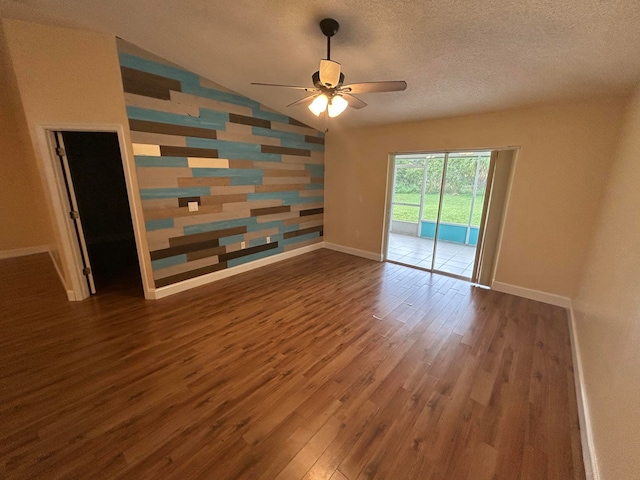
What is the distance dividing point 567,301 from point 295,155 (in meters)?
4.77

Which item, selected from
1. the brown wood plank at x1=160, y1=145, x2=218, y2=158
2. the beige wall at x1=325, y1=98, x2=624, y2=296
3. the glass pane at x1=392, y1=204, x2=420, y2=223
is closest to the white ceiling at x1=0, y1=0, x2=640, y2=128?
the beige wall at x1=325, y1=98, x2=624, y2=296

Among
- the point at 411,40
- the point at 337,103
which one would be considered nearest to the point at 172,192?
the point at 337,103

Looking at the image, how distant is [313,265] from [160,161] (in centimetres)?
291

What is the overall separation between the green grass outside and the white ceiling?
3.47 m

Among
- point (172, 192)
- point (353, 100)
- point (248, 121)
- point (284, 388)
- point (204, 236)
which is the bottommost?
point (284, 388)

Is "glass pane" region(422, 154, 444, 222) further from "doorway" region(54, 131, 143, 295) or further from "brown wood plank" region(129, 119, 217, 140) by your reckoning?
"doorway" region(54, 131, 143, 295)

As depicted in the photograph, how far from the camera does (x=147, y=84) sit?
3.02m

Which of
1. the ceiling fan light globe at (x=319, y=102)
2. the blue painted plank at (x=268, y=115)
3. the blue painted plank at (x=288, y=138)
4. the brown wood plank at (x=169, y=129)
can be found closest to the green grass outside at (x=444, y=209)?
the blue painted plank at (x=288, y=138)

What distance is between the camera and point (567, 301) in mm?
3354

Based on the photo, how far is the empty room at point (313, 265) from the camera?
1.60 m

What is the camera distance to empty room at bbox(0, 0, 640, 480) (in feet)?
5.26

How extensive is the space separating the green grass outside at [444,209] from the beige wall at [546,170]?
2366mm

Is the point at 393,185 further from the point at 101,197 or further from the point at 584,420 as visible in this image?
the point at 101,197

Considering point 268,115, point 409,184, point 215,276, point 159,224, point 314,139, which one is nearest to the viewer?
point 159,224
